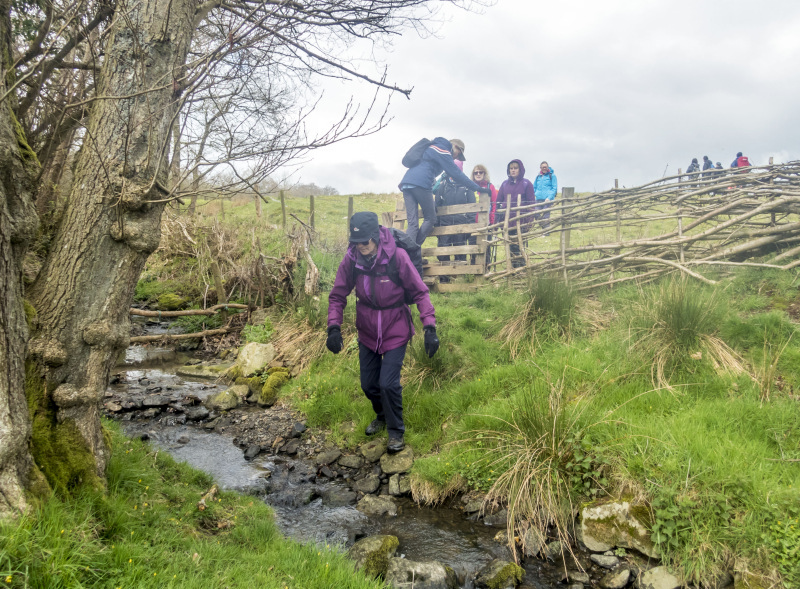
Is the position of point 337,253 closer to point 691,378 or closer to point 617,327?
point 617,327

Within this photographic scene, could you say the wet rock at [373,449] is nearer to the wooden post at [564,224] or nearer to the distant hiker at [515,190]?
the wooden post at [564,224]

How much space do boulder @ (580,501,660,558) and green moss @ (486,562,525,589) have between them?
0.66m

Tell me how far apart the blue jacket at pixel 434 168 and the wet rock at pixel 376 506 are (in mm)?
5997

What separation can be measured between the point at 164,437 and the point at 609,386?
224 inches

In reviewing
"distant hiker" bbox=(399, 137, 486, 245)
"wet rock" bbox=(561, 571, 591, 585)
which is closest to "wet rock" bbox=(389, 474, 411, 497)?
"wet rock" bbox=(561, 571, 591, 585)

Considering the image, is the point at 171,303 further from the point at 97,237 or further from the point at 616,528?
the point at 616,528

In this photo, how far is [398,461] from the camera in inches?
214

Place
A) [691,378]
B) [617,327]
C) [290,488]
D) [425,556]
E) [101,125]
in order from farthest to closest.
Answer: [617,327] < [290,488] < [691,378] < [425,556] < [101,125]

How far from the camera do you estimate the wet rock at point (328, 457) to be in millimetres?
5785

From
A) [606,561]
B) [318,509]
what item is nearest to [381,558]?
[318,509]

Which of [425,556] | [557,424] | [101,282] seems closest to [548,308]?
[557,424]

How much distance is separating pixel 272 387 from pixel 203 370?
205 cm

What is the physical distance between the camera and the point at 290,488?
524 centimetres

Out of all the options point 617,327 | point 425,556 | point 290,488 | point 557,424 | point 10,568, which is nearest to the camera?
point 10,568
